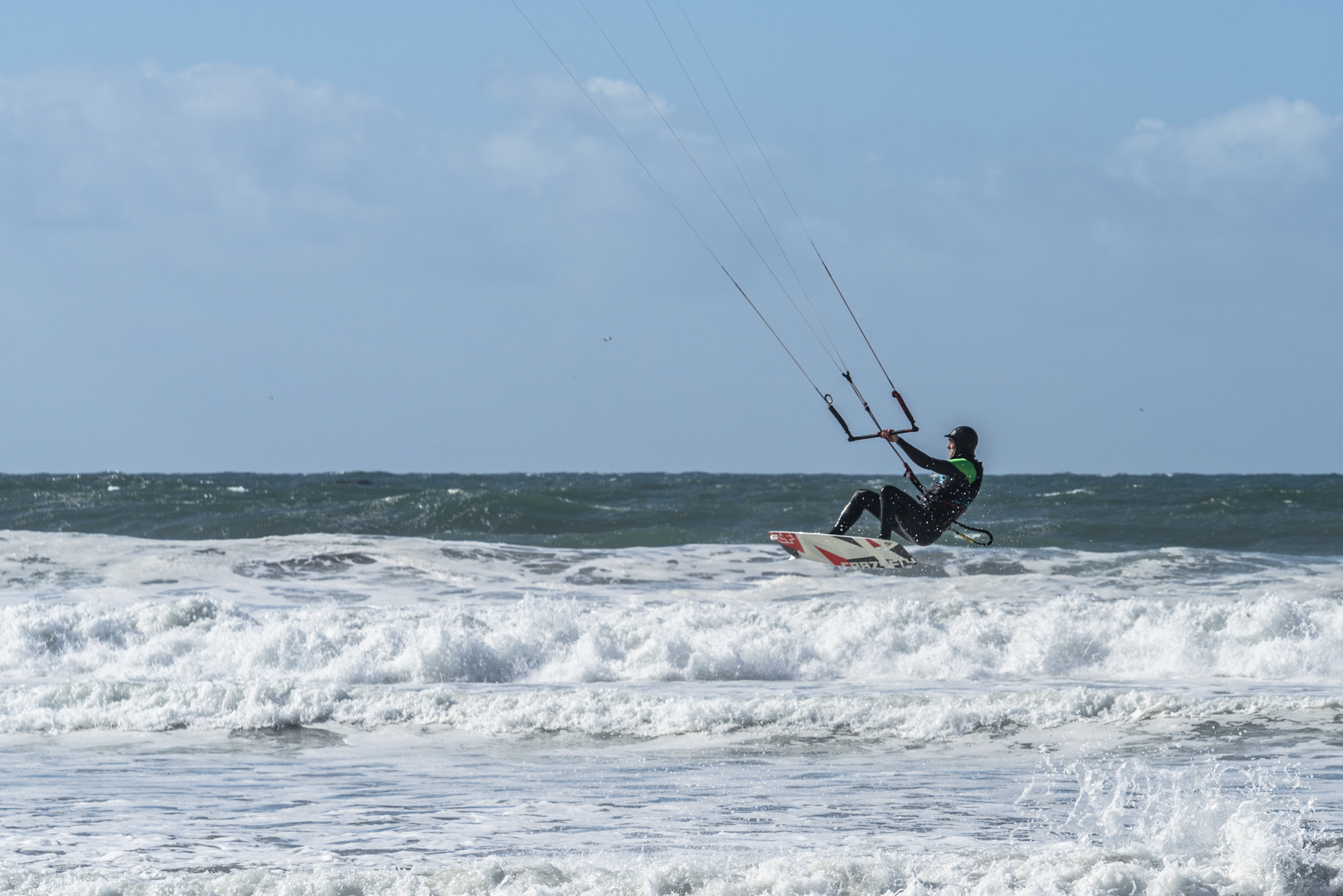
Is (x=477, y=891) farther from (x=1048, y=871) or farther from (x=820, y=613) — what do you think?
(x=820, y=613)

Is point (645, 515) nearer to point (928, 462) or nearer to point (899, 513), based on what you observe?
point (899, 513)

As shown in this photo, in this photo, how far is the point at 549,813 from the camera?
820 centimetres

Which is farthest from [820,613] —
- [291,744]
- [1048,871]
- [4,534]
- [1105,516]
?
[4,534]

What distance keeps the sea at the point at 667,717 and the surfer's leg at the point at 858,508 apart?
1.71 metres

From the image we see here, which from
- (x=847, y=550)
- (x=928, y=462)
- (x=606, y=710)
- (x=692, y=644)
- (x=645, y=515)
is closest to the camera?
(x=928, y=462)

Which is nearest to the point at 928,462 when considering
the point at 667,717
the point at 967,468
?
the point at 967,468

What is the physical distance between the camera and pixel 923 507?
11148 millimetres

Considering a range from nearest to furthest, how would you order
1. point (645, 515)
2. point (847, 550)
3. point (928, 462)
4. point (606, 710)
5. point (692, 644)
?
point (928, 462) → point (847, 550) → point (606, 710) → point (692, 644) → point (645, 515)

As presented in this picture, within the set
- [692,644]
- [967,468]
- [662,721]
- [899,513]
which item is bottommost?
[662,721]

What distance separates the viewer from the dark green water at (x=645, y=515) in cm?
2381

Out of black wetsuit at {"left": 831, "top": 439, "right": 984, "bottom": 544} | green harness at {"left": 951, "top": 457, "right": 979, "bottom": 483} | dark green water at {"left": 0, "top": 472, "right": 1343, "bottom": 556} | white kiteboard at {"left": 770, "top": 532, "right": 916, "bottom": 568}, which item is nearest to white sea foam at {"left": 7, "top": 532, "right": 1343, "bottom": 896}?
white kiteboard at {"left": 770, "top": 532, "right": 916, "bottom": 568}

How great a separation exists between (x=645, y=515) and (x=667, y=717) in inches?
616

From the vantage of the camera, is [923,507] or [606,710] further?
[606,710]

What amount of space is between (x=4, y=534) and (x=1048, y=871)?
21134 mm
